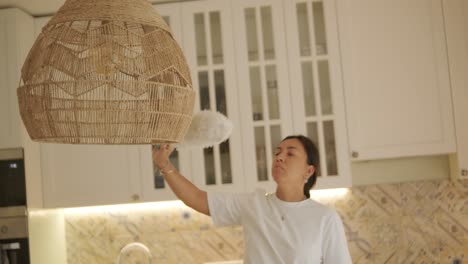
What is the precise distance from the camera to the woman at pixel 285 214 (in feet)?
6.44

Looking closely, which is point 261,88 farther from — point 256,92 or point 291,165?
point 291,165

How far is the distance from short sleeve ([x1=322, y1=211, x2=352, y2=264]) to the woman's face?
189 millimetres

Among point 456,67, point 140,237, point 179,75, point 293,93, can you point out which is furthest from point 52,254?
point 456,67

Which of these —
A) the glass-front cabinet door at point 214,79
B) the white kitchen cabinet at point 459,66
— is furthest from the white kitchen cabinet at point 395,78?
the glass-front cabinet door at point 214,79

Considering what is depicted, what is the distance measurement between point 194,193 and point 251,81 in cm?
99

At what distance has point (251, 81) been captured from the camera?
2.90 m

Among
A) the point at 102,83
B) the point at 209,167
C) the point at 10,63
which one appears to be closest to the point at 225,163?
the point at 209,167

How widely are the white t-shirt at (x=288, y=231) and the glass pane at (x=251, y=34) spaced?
1.03m

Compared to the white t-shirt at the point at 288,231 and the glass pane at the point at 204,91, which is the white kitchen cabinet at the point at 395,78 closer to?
the glass pane at the point at 204,91

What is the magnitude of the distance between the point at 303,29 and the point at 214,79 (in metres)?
0.52

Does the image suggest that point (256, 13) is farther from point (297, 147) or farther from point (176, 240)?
point (176, 240)

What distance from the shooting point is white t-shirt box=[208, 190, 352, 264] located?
6.42 ft

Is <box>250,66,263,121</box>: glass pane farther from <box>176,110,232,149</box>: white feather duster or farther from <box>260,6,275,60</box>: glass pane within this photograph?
<box>176,110,232,149</box>: white feather duster

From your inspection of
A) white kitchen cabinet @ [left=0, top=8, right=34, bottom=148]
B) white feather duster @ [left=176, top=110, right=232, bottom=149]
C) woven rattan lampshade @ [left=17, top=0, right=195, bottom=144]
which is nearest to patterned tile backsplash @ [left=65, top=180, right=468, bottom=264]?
white kitchen cabinet @ [left=0, top=8, right=34, bottom=148]
